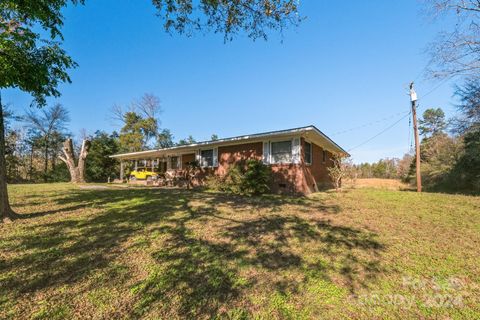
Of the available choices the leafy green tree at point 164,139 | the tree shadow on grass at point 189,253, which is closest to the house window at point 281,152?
the tree shadow on grass at point 189,253

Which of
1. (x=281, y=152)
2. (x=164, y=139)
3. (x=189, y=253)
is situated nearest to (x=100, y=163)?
(x=164, y=139)

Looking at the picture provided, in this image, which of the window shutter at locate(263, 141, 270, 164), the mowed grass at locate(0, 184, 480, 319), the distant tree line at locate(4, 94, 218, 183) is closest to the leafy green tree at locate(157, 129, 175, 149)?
the distant tree line at locate(4, 94, 218, 183)

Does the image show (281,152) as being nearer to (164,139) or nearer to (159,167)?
(159,167)

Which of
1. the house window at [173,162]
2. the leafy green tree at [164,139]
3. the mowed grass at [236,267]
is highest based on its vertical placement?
the leafy green tree at [164,139]

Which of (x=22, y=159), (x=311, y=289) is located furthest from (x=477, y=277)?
(x=22, y=159)

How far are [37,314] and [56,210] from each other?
496 cm

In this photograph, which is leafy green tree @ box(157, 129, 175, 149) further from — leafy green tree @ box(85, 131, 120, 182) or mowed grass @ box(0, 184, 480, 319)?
mowed grass @ box(0, 184, 480, 319)

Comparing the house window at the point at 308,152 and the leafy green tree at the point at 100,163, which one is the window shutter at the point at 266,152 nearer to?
the house window at the point at 308,152

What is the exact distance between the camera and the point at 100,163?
24.2 meters

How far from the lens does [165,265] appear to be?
3070mm

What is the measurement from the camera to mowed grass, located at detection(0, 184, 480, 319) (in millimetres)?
2268

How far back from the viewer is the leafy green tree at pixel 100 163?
23.7 m

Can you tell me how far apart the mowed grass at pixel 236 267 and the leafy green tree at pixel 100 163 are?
20662mm

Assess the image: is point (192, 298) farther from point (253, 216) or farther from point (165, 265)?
point (253, 216)
